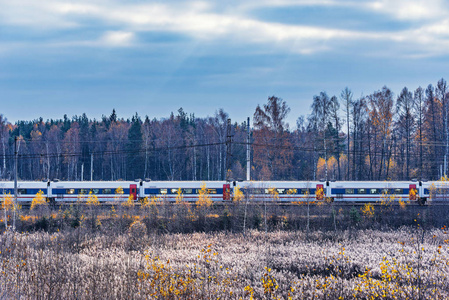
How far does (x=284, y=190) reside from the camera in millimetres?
37000

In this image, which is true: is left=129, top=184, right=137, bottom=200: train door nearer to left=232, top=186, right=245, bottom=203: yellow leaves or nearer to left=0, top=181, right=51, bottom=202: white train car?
left=0, top=181, right=51, bottom=202: white train car

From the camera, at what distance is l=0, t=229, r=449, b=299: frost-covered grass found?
1041 centimetres

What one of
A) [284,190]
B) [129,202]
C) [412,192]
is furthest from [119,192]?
[412,192]

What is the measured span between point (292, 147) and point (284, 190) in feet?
65.1

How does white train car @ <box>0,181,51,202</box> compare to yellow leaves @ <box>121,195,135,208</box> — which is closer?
yellow leaves @ <box>121,195,135,208</box>

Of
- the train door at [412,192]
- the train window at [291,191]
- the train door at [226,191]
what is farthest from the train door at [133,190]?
the train door at [412,192]

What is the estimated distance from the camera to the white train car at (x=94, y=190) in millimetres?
38750

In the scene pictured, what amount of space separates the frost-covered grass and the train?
8.85m

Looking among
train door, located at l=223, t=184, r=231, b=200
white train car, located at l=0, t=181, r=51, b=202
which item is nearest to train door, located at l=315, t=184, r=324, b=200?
train door, located at l=223, t=184, r=231, b=200

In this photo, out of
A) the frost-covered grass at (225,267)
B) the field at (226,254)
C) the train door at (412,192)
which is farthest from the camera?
the train door at (412,192)

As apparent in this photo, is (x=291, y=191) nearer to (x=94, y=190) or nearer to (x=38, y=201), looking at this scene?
(x=94, y=190)

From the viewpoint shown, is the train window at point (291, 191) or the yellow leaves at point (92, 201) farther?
the train window at point (291, 191)

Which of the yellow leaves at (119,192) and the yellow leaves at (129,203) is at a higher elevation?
the yellow leaves at (119,192)

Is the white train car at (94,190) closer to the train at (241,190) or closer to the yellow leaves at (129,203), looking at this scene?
the train at (241,190)
